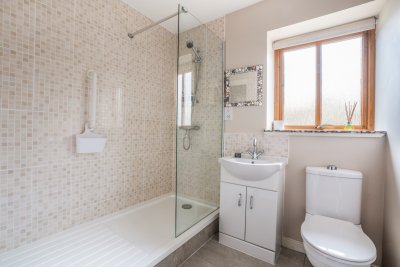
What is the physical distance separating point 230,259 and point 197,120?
128 cm

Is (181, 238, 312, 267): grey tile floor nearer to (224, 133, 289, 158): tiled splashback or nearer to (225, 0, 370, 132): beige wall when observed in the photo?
(224, 133, 289, 158): tiled splashback

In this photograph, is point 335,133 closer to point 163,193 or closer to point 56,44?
point 163,193

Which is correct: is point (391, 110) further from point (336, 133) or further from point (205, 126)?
point (205, 126)

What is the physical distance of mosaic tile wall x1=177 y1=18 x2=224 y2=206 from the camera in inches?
67.9

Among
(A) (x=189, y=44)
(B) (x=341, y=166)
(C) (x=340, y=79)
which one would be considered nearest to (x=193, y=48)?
(A) (x=189, y=44)

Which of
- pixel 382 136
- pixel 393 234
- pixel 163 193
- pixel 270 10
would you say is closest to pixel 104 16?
pixel 270 10

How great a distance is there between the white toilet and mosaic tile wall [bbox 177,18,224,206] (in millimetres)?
953

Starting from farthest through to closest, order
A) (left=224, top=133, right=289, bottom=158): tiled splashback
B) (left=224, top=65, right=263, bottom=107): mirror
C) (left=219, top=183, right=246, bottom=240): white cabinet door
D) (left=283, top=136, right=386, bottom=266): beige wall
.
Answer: (left=224, top=65, right=263, bottom=107): mirror → (left=224, top=133, right=289, bottom=158): tiled splashback → (left=219, top=183, right=246, bottom=240): white cabinet door → (left=283, top=136, right=386, bottom=266): beige wall

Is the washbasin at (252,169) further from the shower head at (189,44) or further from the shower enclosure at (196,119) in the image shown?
the shower head at (189,44)

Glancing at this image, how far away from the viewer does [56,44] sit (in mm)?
1579

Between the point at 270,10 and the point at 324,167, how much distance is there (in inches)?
64.2

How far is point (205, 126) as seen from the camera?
2021 mm

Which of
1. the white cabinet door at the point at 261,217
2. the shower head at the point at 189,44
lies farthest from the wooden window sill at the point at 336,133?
the shower head at the point at 189,44

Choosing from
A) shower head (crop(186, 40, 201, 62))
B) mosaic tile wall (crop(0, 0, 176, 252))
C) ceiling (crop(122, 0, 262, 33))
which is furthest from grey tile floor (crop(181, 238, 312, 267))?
ceiling (crop(122, 0, 262, 33))
